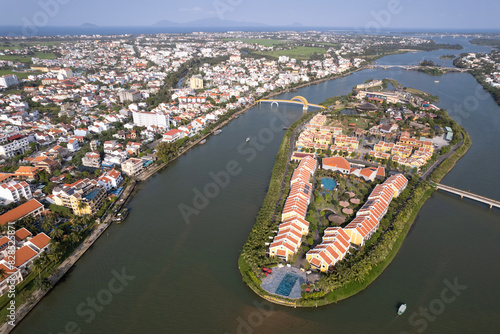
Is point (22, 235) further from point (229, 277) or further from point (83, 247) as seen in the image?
point (229, 277)

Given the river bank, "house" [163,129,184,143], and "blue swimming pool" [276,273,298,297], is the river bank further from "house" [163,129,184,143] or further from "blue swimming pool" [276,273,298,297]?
"blue swimming pool" [276,273,298,297]

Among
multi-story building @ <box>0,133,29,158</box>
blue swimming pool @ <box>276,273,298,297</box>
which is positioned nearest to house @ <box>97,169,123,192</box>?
multi-story building @ <box>0,133,29,158</box>

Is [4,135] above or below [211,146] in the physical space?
above

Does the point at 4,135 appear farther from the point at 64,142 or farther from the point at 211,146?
the point at 211,146

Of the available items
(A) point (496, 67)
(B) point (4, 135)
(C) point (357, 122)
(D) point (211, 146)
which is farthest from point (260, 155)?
(A) point (496, 67)

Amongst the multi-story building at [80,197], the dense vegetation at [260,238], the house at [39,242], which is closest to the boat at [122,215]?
the multi-story building at [80,197]
